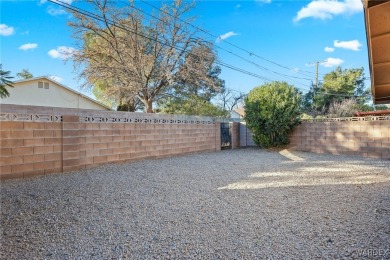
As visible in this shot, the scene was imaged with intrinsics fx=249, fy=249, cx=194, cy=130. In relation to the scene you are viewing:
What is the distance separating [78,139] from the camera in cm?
655

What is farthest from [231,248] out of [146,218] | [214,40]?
[214,40]

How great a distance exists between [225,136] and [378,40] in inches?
397

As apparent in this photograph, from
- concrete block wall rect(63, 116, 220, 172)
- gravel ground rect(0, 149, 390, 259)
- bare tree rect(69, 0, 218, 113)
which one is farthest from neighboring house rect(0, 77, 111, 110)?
gravel ground rect(0, 149, 390, 259)

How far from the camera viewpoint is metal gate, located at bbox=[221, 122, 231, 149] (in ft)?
40.8

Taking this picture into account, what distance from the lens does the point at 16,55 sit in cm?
926

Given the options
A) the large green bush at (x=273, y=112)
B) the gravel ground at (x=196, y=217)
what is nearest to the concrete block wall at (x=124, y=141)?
the gravel ground at (x=196, y=217)

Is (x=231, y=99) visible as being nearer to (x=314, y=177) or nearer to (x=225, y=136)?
(x=225, y=136)

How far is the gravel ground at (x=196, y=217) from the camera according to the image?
238 centimetres

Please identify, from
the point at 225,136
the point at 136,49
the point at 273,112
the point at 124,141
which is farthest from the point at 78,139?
the point at 273,112

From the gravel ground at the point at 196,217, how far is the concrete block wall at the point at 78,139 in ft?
1.81

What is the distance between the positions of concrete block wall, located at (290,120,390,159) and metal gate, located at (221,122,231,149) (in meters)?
3.02

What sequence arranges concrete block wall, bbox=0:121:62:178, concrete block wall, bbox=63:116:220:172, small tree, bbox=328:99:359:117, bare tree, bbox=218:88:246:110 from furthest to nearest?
bare tree, bbox=218:88:246:110
small tree, bbox=328:99:359:117
concrete block wall, bbox=63:116:220:172
concrete block wall, bbox=0:121:62:178

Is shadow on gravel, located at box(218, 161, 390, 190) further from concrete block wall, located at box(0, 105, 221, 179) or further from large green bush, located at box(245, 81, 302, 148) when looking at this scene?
large green bush, located at box(245, 81, 302, 148)

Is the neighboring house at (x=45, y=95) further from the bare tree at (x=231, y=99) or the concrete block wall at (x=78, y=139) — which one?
the bare tree at (x=231, y=99)
